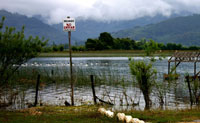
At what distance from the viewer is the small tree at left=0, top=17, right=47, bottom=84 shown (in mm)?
16141

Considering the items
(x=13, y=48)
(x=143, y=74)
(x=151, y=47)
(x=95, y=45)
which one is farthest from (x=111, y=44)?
(x=13, y=48)

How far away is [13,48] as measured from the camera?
16125 mm

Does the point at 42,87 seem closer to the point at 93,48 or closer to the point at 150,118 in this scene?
the point at 150,118

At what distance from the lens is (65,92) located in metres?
26.3

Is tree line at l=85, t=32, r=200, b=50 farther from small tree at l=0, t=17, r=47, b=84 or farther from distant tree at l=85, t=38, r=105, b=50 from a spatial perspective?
small tree at l=0, t=17, r=47, b=84

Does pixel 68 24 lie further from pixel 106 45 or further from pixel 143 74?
pixel 106 45

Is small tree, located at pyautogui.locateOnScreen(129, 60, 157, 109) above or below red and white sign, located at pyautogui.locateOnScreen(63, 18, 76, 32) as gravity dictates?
below

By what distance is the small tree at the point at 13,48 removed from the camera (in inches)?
635

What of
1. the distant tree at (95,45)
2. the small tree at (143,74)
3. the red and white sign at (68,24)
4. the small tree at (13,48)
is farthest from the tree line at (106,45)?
the small tree at (13,48)

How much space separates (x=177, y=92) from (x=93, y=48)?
10410 cm

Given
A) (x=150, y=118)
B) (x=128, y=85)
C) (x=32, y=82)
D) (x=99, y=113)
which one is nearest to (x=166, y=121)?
(x=150, y=118)

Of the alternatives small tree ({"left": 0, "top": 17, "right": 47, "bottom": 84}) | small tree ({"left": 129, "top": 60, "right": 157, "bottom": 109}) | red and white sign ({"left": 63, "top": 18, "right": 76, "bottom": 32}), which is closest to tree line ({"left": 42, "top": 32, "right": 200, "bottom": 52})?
small tree ({"left": 129, "top": 60, "right": 157, "bottom": 109})

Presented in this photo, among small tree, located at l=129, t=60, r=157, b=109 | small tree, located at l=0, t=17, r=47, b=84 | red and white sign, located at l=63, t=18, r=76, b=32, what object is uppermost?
red and white sign, located at l=63, t=18, r=76, b=32

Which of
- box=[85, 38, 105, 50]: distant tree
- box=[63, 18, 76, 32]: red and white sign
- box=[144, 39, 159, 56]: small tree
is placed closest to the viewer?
box=[63, 18, 76, 32]: red and white sign
